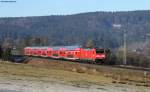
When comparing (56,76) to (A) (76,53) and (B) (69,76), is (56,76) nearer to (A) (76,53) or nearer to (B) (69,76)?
(B) (69,76)

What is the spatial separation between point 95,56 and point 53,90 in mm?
58271

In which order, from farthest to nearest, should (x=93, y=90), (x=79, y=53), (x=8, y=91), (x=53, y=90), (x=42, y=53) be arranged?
(x=42, y=53)
(x=79, y=53)
(x=93, y=90)
(x=53, y=90)
(x=8, y=91)

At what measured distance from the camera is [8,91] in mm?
22594

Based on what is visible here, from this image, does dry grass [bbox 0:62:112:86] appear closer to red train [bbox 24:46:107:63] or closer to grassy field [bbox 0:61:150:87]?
grassy field [bbox 0:61:150:87]

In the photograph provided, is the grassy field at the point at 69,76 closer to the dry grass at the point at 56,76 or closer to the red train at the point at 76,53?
the dry grass at the point at 56,76

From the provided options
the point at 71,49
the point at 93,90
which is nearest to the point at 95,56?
the point at 71,49

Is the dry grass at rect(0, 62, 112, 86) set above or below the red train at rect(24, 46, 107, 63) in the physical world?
below

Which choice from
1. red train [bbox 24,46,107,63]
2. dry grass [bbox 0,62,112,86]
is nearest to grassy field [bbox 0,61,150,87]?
dry grass [bbox 0,62,112,86]

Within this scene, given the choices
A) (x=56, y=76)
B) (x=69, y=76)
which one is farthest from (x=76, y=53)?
(x=56, y=76)

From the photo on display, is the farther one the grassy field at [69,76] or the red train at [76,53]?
the red train at [76,53]

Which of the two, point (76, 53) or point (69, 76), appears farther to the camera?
point (76, 53)

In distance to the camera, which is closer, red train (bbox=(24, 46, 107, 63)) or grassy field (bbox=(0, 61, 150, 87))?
grassy field (bbox=(0, 61, 150, 87))

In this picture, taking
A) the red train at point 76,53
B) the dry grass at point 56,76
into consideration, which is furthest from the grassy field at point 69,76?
the red train at point 76,53

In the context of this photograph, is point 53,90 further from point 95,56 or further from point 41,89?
point 95,56
